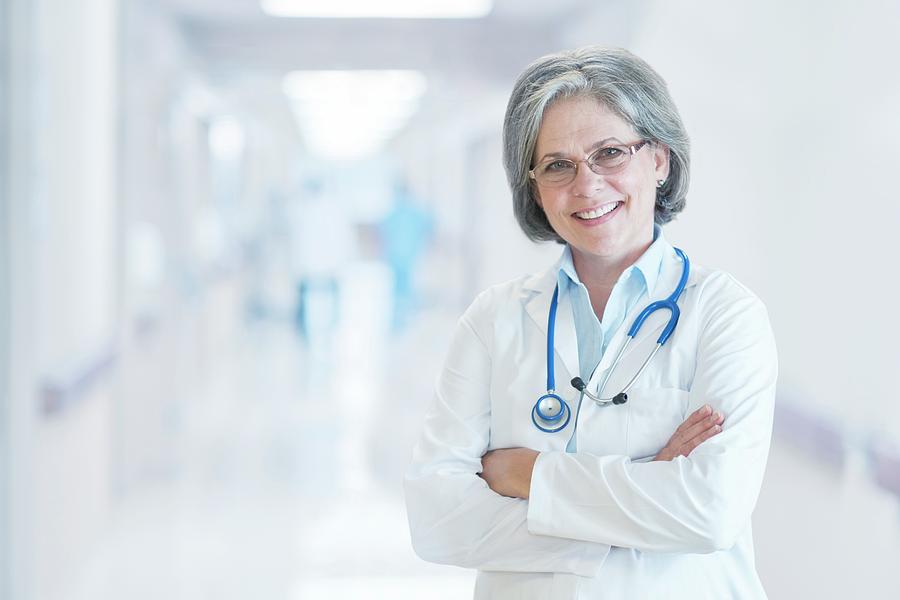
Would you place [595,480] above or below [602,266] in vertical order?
below

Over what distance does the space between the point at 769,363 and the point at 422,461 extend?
0.55 metres

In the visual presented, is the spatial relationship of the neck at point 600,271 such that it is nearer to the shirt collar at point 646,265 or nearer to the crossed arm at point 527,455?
the shirt collar at point 646,265

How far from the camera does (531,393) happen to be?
57.1 inches

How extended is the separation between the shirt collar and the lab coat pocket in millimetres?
167

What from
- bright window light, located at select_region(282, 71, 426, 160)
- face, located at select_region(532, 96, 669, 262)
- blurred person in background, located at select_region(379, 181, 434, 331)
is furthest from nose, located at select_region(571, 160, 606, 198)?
blurred person in background, located at select_region(379, 181, 434, 331)

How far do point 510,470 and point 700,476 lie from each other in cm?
29

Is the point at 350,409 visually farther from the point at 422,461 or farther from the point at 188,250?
the point at 422,461

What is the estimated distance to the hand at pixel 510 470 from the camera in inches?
55.2


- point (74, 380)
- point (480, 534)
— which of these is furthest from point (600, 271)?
point (74, 380)

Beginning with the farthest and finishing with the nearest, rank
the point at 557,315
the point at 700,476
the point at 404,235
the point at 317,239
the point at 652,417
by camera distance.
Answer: the point at 404,235 < the point at 317,239 < the point at 557,315 < the point at 652,417 < the point at 700,476

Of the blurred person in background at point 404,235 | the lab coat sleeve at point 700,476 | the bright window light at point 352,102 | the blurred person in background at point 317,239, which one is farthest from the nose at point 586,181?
the blurred person in background at point 404,235

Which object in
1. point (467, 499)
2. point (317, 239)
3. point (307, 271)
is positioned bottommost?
point (467, 499)

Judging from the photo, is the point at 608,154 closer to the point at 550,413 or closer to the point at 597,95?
the point at 597,95

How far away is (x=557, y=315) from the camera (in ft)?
4.91
